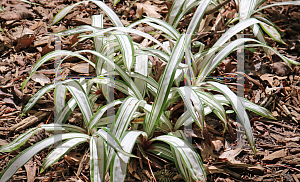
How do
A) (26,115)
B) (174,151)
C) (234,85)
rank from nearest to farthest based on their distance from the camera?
1. (174,151)
2. (26,115)
3. (234,85)

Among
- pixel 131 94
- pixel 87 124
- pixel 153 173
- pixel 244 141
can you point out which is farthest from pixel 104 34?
pixel 244 141

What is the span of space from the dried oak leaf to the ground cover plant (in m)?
0.34

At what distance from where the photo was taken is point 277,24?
1.79m

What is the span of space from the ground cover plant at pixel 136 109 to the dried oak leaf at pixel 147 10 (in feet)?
1.13

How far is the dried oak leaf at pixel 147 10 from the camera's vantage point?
180cm

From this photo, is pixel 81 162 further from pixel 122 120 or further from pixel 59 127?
pixel 122 120

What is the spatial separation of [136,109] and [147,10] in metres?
0.94

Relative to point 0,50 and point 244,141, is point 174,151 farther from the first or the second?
point 0,50

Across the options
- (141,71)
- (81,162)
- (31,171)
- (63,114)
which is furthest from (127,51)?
(31,171)

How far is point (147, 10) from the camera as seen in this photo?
1817 millimetres

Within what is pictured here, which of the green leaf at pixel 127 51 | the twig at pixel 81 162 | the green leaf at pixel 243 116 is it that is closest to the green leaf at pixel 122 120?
the green leaf at pixel 127 51

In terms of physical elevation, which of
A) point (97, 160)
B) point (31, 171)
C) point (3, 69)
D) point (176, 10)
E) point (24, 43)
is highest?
point (176, 10)

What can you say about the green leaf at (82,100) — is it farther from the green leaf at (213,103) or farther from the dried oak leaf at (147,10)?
the dried oak leaf at (147,10)

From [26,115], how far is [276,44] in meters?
1.49
